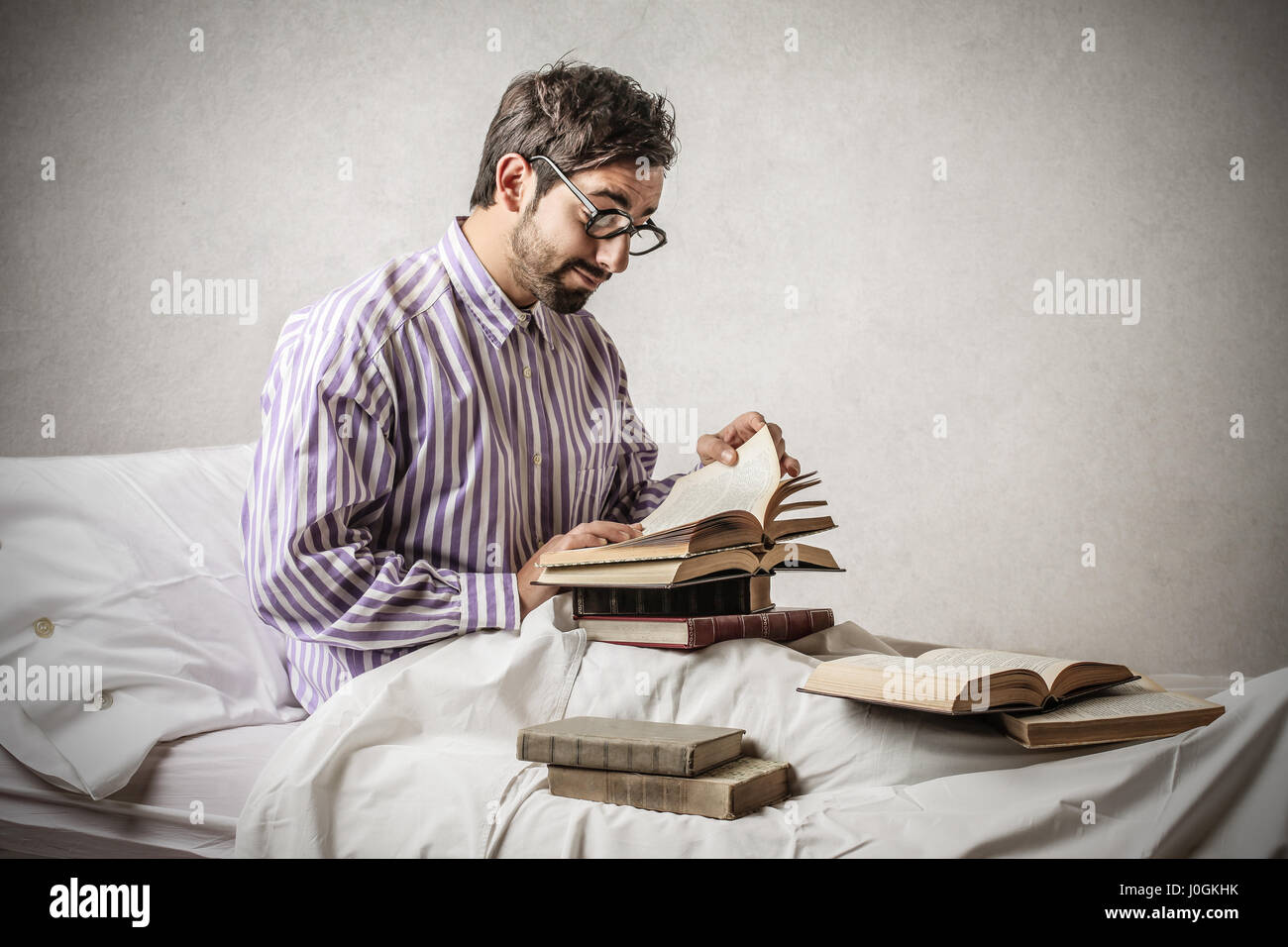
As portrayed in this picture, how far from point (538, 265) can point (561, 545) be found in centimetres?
42

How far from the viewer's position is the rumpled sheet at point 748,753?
2.50 ft

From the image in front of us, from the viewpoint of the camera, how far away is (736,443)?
1.43m

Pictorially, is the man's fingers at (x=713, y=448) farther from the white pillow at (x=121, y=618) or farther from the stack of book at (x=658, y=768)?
the white pillow at (x=121, y=618)

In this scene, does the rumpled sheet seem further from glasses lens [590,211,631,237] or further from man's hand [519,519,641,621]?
glasses lens [590,211,631,237]

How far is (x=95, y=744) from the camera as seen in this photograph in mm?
1067

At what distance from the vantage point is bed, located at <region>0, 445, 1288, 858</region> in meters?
0.77

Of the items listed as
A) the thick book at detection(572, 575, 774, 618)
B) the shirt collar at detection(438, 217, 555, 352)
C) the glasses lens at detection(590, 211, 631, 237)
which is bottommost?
the thick book at detection(572, 575, 774, 618)

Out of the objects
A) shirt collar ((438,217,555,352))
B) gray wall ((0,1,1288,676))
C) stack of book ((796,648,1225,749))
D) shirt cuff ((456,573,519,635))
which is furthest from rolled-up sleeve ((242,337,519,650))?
gray wall ((0,1,1288,676))

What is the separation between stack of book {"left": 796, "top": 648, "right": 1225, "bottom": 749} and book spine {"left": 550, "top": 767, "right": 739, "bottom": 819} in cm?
15

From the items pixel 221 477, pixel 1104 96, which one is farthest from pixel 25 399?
pixel 1104 96

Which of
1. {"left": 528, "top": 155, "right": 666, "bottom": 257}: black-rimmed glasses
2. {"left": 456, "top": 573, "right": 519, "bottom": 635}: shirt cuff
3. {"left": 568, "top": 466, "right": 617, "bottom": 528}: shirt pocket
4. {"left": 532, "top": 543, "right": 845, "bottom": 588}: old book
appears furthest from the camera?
{"left": 568, "top": 466, "right": 617, "bottom": 528}: shirt pocket

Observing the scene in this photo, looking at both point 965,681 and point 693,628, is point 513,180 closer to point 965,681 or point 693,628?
point 693,628

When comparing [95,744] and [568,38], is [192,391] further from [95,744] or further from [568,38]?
[568,38]

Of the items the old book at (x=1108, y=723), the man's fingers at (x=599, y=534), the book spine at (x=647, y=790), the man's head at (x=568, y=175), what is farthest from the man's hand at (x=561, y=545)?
the old book at (x=1108, y=723)
